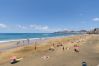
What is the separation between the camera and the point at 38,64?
566 inches

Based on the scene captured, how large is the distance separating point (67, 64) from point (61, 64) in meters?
0.54

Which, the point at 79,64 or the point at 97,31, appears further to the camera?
the point at 97,31

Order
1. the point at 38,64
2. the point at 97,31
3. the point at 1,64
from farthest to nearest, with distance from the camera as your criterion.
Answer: the point at 97,31 < the point at 1,64 < the point at 38,64

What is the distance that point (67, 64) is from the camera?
14109 mm

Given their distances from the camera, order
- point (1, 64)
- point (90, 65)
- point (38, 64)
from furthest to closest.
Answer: point (1, 64), point (38, 64), point (90, 65)

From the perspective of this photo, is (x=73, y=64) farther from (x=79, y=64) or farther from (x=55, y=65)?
(x=55, y=65)

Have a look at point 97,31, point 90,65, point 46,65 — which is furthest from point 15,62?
point 97,31

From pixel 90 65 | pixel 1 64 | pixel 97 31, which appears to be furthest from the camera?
pixel 97 31

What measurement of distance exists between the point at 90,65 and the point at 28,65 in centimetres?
547

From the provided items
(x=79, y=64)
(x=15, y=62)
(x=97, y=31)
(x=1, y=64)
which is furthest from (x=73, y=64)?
(x=97, y=31)

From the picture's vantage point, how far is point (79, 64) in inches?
549

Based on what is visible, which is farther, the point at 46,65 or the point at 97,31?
the point at 97,31

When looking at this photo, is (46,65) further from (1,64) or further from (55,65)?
(1,64)

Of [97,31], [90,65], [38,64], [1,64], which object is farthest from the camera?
[97,31]
